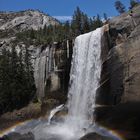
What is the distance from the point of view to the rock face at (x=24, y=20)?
154m

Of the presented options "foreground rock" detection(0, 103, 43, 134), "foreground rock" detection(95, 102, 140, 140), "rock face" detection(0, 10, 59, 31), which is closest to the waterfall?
"foreground rock" detection(95, 102, 140, 140)

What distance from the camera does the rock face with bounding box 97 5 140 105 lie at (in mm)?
50594

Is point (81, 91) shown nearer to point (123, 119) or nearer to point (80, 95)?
point (80, 95)

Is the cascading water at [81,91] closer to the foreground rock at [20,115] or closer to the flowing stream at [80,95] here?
the flowing stream at [80,95]

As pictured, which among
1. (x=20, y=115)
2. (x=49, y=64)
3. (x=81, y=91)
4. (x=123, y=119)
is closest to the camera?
(x=123, y=119)

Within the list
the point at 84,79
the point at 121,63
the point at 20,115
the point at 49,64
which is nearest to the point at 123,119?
the point at 121,63

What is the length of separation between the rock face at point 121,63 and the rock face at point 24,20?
9663 cm

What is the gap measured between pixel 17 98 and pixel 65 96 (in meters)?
13.7

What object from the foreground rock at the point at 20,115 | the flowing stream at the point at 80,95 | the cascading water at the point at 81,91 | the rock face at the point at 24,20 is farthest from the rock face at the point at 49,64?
the rock face at the point at 24,20

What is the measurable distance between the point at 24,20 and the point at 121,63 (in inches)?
4264

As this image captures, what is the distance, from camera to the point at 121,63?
172 feet

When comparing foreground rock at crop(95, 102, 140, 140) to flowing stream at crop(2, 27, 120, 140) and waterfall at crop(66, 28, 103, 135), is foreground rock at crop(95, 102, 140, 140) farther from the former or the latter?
waterfall at crop(66, 28, 103, 135)

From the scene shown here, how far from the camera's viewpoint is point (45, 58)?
247 ft

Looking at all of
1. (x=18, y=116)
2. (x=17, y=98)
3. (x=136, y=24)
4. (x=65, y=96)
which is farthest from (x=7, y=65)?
(x=136, y=24)
